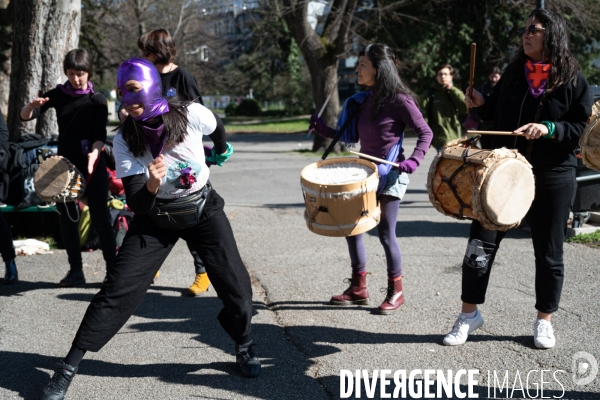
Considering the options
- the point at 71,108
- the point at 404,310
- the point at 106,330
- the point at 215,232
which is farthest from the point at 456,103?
the point at 106,330

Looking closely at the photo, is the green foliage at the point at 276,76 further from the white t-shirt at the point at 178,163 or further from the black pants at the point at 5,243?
the white t-shirt at the point at 178,163

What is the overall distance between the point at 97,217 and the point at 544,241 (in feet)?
11.8

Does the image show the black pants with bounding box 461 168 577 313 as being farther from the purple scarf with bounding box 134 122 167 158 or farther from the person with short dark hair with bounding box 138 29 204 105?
the person with short dark hair with bounding box 138 29 204 105

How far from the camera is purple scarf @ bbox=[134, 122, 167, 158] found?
3.91m

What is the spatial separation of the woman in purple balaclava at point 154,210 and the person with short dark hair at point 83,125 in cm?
196

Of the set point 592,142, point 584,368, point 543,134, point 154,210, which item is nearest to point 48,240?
point 154,210

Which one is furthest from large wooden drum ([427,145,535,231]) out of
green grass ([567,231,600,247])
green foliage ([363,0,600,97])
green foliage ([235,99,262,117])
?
green foliage ([235,99,262,117])

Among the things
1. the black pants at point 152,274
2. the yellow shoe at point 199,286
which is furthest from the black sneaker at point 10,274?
the black pants at point 152,274

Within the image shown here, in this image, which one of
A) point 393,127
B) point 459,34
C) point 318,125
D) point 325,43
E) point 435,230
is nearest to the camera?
point 393,127

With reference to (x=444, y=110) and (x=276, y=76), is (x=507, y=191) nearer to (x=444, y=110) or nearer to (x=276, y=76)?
(x=444, y=110)

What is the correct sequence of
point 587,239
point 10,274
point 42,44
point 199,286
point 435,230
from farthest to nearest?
1. point 42,44
2. point 435,230
3. point 587,239
4. point 10,274
5. point 199,286

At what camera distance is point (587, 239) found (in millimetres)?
7574

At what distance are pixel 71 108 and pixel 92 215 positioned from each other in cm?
91

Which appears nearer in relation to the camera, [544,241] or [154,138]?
[154,138]
